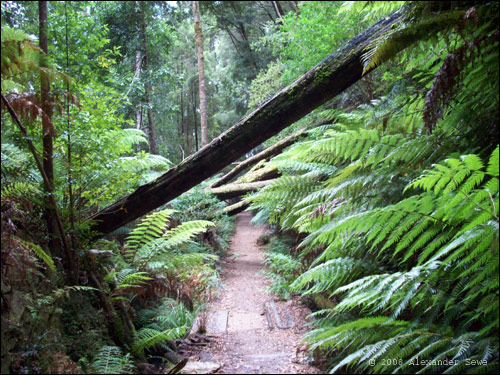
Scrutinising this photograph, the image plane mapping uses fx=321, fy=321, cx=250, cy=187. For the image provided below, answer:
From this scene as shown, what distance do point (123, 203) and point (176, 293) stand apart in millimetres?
1657

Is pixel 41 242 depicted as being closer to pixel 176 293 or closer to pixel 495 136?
pixel 176 293

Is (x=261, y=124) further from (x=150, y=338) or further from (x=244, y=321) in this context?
(x=244, y=321)

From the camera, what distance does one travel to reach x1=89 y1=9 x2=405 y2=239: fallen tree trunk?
259 centimetres

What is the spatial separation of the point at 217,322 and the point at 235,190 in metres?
4.32

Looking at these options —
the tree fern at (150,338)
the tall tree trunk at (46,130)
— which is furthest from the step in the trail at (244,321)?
the tall tree trunk at (46,130)

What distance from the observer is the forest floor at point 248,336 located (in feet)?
8.84

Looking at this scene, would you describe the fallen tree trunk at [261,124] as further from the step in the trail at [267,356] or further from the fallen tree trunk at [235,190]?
the fallen tree trunk at [235,190]

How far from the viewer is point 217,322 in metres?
4.09

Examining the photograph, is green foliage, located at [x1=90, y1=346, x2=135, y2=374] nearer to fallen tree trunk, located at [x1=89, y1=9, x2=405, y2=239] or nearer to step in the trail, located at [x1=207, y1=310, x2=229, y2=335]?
fallen tree trunk, located at [x1=89, y1=9, x2=405, y2=239]

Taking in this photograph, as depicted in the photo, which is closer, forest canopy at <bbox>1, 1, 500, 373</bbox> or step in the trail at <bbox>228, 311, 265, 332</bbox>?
forest canopy at <bbox>1, 1, 500, 373</bbox>

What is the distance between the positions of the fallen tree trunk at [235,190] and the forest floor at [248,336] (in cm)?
200

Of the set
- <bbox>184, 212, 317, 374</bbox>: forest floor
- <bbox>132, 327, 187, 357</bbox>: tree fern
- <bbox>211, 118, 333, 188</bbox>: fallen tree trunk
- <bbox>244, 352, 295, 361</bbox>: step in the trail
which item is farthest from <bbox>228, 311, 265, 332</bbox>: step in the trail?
<bbox>211, 118, 333, 188</bbox>: fallen tree trunk

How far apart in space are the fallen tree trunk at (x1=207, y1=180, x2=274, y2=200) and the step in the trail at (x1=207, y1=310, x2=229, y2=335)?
3.42 metres

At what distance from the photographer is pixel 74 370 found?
76.6 inches
